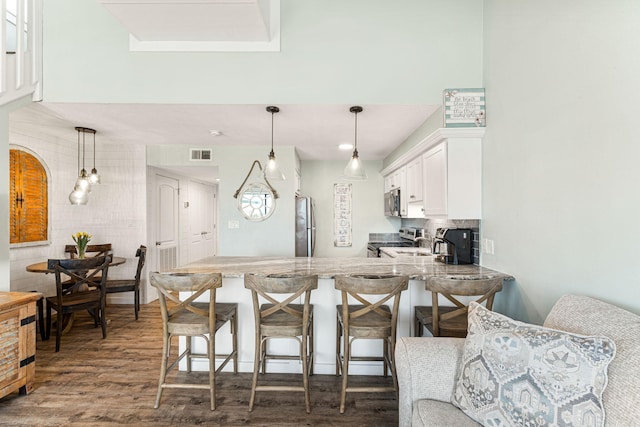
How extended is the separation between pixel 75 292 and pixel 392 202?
4364mm

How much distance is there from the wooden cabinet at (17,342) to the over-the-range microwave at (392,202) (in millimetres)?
4044

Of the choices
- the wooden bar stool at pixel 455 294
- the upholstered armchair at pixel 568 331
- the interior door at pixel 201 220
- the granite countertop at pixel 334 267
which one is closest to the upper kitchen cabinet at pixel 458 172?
the granite countertop at pixel 334 267

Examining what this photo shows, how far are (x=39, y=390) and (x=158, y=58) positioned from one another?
288 cm

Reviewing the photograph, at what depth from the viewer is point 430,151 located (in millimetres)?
3092

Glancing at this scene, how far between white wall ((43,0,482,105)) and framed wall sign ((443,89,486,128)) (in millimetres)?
86

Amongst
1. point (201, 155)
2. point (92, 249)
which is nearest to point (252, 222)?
point (201, 155)

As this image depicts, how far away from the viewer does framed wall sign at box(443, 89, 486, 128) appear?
2664mm

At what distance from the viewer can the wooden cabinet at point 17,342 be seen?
216 cm

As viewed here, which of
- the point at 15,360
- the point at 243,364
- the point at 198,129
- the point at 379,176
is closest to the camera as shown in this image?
the point at 15,360

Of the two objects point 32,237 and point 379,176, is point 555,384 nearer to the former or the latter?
point 379,176

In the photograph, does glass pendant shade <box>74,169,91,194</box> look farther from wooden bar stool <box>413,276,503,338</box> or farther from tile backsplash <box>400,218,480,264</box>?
tile backsplash <box>400,218,480,264</box>

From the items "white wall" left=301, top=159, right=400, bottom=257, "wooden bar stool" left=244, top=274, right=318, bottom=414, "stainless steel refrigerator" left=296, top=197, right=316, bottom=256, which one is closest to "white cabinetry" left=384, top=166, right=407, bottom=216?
"white wall" left=301, top=159, right=400, bottom=257

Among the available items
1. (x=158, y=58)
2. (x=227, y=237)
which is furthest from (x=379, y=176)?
(x=158, y=58)

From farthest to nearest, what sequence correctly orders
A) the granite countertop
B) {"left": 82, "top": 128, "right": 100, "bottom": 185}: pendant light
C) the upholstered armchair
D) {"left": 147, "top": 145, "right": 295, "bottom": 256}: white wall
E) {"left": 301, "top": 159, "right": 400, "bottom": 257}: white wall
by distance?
1. {"left": 301, "top": 159, "right": 400, "bottom": 257}: white wall
2. {"left": 147, "top": 145, "right": 295, "bottom": 256}: white wall
3. {"left": 82, "top": 128, "right": 100, "bottom": 185}: pendant light
4. the granite countertop
5. the upholstered armchair
